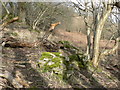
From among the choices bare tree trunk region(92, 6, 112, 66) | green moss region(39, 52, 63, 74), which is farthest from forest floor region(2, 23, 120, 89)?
bare tree trunk region(92, 6, 112, 66)

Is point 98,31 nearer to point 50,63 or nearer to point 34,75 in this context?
point 50,63

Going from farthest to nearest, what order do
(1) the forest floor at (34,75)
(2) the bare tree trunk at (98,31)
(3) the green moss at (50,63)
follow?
(2) the bare tree trunk at (98,31) < (3) the green moss at (50,63) < (1) the forest floor at (34,75)

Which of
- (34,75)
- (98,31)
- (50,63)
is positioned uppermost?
(98,31)

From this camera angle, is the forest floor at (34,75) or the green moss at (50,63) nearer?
the forest floor at (34,75)

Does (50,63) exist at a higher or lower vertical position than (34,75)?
higher

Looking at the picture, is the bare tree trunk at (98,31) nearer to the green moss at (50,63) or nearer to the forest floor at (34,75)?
the forest floor at (34,75)

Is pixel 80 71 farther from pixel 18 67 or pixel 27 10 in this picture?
pixel 27 10

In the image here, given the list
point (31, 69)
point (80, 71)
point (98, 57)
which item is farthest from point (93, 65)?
point (31, 69)

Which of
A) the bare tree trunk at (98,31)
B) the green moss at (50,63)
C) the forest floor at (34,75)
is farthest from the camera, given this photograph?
the bare tree trunk at (98,31)

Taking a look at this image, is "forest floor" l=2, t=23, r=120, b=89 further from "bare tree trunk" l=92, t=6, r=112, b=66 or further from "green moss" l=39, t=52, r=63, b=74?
"bare tree trunk" l=92, t=6, r=112, b=66

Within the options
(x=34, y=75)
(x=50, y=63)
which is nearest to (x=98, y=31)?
(x=50, y=63)

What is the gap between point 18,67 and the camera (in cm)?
546

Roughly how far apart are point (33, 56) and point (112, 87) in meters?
3.84

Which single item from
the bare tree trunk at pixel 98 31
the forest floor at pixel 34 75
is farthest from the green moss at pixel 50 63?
the bare tree trunk at pixel 98 31
